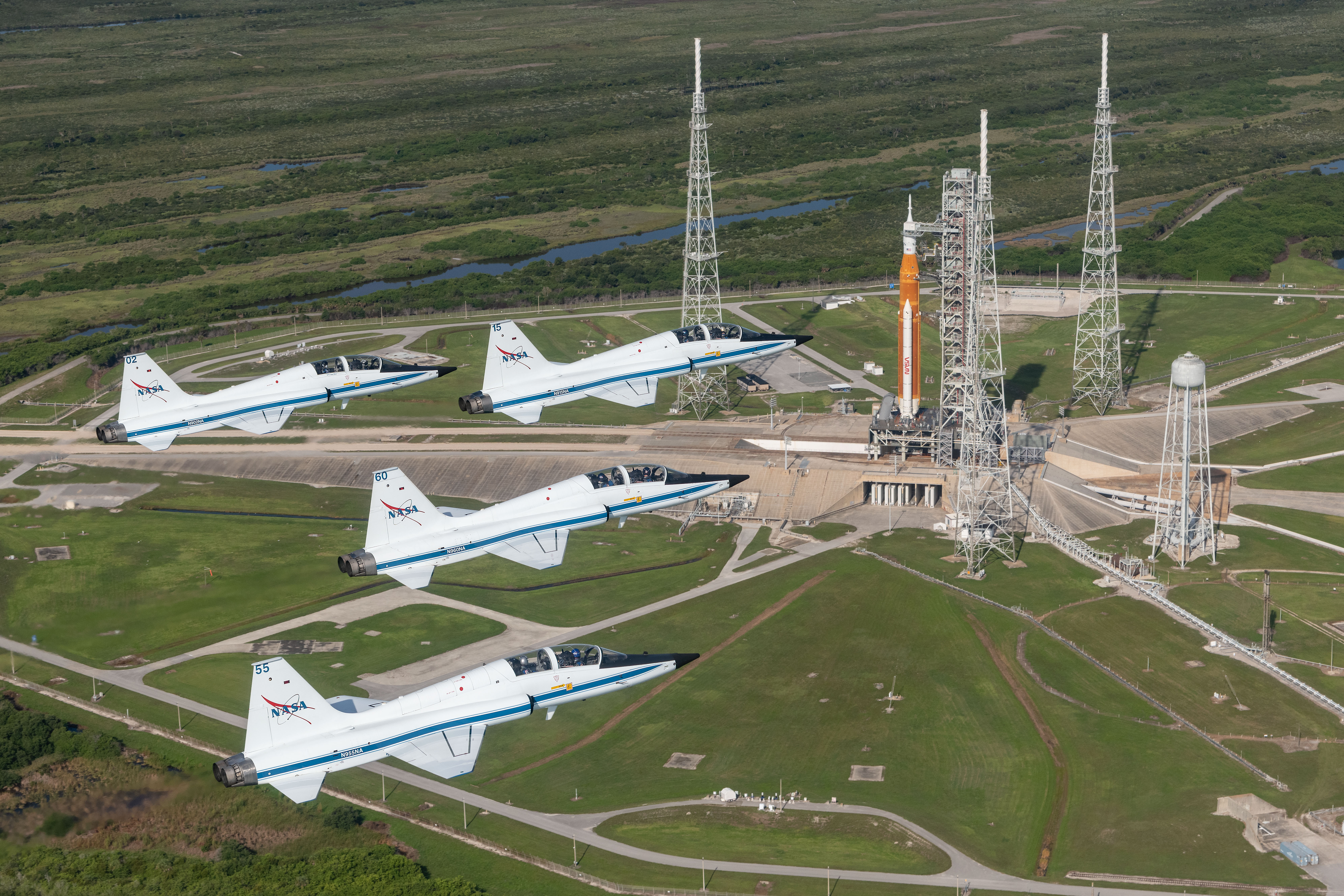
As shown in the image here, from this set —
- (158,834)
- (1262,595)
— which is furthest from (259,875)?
(1262,595)

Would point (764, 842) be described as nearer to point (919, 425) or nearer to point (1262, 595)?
point (1262, 595)

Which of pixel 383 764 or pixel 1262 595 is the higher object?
pixel 1262 595

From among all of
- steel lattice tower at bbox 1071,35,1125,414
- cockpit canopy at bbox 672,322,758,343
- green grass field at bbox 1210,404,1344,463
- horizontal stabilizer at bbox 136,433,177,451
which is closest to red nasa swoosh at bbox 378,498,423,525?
horizontal stabilizer at bbox 136,433,177,451

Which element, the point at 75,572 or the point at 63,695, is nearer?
the point at 63,695

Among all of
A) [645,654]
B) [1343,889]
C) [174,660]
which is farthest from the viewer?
[174,660]

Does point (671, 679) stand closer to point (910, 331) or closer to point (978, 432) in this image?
point (978, 432)

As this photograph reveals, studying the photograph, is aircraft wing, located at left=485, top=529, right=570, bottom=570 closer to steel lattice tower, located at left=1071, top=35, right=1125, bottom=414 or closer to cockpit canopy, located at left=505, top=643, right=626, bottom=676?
cockpit canopy, located at left=505, top=643, right=626, bottom=676

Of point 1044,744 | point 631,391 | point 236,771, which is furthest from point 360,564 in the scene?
point 1044,744
